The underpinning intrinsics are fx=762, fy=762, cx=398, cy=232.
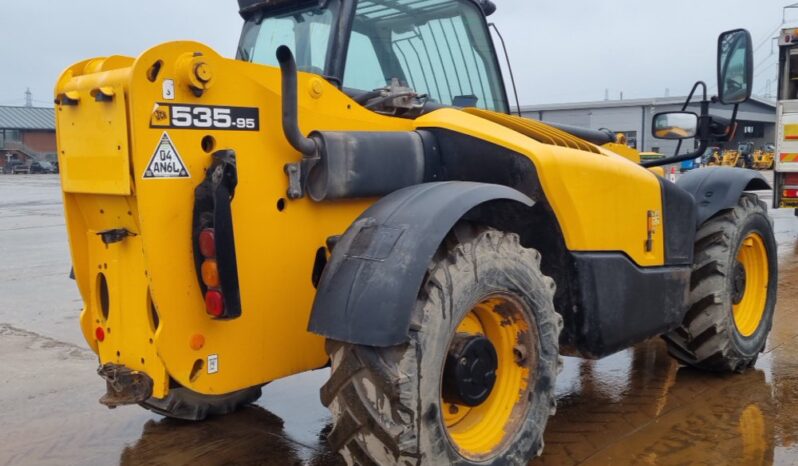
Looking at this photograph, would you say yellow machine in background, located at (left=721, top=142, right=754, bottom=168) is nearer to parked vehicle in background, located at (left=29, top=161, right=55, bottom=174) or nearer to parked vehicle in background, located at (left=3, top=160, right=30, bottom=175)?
parked vehicle in background, located at (left=29, top=161, right=55, bottom=174)

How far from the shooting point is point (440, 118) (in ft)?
11.9

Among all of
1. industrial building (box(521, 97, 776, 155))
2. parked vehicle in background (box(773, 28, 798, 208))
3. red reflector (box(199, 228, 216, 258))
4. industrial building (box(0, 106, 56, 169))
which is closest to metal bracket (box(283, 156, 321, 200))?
red reflector (box(199, 228, 216, 258))

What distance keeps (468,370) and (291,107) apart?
124 cm

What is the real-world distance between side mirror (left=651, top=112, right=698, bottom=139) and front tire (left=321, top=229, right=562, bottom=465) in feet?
5.96

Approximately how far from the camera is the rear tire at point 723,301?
15.4 feet

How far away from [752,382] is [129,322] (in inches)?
151

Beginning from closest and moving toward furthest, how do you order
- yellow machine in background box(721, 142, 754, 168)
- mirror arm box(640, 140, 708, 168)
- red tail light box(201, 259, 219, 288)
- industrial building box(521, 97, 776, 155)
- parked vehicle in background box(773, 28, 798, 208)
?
red tail light box(201, 259, 219, 288), mirror arm box(640, 140, 708, 168), parked vehicle in background box(773, 28, 798, 208), yellow machine in background box(721, 142, 754, 168), industrial building box(521, 97, 776, 155)

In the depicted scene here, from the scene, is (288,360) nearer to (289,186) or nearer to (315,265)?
(315,265)

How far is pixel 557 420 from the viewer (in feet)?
13.9

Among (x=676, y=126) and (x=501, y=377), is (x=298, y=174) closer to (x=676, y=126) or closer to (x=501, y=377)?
(x=501, y=377)

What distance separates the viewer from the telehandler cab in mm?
2725

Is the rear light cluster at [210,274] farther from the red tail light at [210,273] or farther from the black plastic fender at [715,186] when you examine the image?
the black plastic fender at [715,186]

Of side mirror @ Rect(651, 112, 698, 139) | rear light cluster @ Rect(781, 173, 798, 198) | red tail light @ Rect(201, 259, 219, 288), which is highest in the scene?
side mirror @ Rect(651, 112, 698, 139)

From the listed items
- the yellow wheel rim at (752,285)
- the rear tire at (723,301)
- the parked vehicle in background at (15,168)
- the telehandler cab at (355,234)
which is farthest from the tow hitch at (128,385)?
the parked vehicle in background at (15,168)
